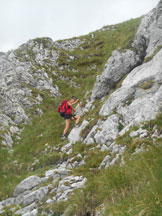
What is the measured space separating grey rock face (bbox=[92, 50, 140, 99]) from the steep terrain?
0.09 meters

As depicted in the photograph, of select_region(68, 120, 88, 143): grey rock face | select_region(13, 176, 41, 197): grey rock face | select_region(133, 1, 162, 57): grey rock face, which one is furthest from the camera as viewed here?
select_region(133, 1, 162, 57): grey rock face

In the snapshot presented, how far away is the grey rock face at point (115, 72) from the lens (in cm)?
1923

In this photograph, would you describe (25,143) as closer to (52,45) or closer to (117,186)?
(117,186)

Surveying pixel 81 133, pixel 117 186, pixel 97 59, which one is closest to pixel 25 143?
pixel 81 133

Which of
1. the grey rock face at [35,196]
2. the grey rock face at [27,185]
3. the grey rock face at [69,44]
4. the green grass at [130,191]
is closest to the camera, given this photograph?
the green grass at [130,191]

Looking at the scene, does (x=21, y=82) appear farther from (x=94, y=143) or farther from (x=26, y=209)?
(x=26, y=209)

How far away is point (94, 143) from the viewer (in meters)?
13.0

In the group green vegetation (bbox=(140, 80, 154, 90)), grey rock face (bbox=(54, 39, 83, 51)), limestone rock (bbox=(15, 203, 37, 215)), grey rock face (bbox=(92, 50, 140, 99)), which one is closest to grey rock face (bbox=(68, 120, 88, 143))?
grey rock face (bbox=(92, 50, 140, 99))

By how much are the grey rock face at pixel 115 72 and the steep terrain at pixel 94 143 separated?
90 mm

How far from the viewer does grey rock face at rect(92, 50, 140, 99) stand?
1923 cm

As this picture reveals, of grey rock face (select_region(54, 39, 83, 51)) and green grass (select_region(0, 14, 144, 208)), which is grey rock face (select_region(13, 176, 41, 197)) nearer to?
green grass (select_region(0, 14, 144, 208))

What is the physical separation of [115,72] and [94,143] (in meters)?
8.71

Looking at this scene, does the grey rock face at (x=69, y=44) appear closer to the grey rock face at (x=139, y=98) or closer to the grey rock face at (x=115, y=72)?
the grey rock face at (x=115, y=72)

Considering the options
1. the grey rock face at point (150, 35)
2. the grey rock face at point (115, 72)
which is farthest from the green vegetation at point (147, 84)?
the grey rock face at point (150, 35)
